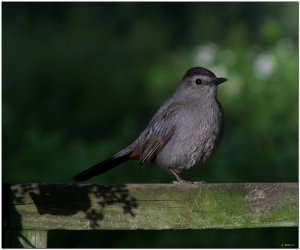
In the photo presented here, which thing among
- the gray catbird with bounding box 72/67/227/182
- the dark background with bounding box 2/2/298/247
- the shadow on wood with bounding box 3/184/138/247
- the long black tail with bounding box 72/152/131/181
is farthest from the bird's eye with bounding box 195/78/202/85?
the shadow on wood with bounding box 3/184/138/247

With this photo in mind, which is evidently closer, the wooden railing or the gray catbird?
the wooden railing

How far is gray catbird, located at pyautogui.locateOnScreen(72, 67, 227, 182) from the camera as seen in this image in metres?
→ 4.40

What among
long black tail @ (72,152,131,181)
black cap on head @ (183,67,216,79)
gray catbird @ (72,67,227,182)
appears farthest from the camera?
black cap on head @ (183,67,216,79)

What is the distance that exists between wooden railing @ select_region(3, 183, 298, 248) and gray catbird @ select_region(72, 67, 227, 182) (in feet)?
4.30

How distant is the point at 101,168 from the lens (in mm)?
4285

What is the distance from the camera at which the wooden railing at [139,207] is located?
2859 millimetres

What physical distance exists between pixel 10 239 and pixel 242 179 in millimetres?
3396

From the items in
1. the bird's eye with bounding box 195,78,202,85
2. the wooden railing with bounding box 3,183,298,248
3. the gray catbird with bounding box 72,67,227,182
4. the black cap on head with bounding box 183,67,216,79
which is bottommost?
the wooden railing with bounding box 3,183,298,248

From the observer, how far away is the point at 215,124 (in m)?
4.43

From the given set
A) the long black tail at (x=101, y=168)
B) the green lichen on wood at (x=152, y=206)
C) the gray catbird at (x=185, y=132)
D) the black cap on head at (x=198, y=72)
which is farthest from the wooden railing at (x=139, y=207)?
the black cap on head at (x=198, y=72)

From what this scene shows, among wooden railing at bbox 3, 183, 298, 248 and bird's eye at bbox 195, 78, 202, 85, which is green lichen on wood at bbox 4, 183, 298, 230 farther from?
bird's eye at bbox 195, 78, 202, 85

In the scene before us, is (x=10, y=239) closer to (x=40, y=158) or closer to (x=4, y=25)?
(x=40, y=158)

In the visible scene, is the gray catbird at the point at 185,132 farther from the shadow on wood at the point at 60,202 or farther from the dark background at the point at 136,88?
the shadow on wood at the point at 60,202

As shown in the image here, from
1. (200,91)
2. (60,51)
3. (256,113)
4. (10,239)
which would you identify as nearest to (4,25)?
(60,51)
